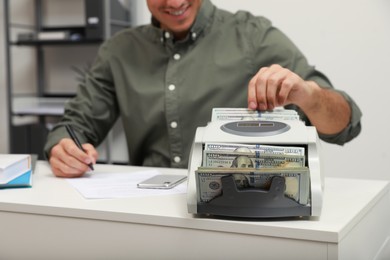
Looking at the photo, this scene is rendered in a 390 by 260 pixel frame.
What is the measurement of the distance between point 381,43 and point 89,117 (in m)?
1.51

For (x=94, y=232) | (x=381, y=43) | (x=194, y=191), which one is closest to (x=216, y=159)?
(x=194, y=191)

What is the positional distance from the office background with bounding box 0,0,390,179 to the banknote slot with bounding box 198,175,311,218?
1.82 metres

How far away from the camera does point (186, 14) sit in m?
1.46

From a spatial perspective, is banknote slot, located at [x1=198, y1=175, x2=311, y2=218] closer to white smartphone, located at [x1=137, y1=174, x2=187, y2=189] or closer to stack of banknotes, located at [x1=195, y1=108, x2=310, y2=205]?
stack of banknotes, located at [x1=195, y1=108, x2=310, y2=205]

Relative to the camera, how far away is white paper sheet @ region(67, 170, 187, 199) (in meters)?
Answer: 0.99

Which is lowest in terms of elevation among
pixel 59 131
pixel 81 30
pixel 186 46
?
pixel 59 131

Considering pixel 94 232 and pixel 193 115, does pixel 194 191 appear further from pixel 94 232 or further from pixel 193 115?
pixel 193 115

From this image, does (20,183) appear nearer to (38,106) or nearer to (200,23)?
(200,23)

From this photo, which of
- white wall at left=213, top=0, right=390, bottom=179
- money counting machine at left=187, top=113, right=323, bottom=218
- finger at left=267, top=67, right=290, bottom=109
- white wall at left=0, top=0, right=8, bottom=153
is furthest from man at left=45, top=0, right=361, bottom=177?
white wall at left=0, top=0, right=8, bottom=153

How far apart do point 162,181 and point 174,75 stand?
19.4 inches

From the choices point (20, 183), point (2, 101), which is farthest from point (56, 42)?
A: point (20, 183)

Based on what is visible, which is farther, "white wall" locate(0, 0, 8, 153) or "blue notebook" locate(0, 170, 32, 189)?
"white wall" locate(0, 0, 8, 153)

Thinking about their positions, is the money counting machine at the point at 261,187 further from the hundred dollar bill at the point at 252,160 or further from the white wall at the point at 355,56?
the white wall at the point at 355,56

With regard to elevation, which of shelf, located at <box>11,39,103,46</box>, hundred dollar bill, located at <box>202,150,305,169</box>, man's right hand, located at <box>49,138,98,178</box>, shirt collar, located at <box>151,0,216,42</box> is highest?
shelf, located at <box>11,39,103,46</box>
